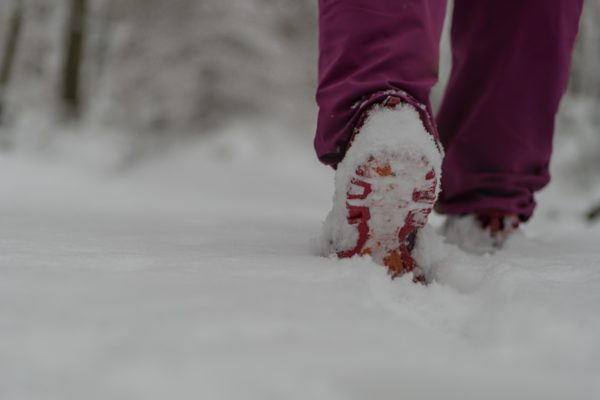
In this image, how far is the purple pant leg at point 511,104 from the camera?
1.19 metres

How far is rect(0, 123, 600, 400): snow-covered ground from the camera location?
437 mm

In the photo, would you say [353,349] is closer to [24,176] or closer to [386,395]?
[386,395]

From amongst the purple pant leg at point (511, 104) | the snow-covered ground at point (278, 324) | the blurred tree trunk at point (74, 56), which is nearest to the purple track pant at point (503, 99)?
the purple pant leg at point (511, 104)

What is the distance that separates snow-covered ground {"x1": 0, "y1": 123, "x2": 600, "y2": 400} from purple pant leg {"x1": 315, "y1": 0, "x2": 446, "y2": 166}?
24cm

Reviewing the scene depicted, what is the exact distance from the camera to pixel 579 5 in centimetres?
118

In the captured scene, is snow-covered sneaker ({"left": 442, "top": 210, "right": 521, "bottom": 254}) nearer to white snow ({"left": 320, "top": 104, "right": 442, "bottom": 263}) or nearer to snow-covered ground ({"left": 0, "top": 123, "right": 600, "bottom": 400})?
snow-covered ground ({"left": 0, "top": 123, "right": 600, "bottom": 400})

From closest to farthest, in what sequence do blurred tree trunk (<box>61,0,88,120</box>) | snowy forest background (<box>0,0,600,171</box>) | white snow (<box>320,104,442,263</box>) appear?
white snow (<box>320,104,442,263</box>), snowy forest background (<box>0,0,600,171</box>), blurred tree trunk (<box>61,0,88,120</box>)

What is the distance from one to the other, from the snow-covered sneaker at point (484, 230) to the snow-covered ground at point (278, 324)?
19cm

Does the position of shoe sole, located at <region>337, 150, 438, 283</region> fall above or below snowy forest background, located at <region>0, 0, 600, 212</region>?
below

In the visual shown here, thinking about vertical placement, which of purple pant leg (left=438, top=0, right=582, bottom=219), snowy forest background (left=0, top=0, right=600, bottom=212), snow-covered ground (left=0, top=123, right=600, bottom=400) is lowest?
snow-covered ground (left=0, top=123, right=600, bottom=400)

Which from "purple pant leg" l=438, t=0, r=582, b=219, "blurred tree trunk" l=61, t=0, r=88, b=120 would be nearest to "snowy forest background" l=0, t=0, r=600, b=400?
"purple pant leg" l=438, t=0, r=582, b=219

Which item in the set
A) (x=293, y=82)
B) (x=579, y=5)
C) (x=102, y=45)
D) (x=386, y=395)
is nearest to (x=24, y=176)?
(x=293, y=82)

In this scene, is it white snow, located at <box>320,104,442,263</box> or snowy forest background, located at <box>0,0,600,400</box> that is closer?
snowy forest background, located at <box>0,0,600,400</box>

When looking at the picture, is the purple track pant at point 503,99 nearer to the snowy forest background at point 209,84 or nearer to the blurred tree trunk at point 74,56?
the snowy forest background at point 209,84
